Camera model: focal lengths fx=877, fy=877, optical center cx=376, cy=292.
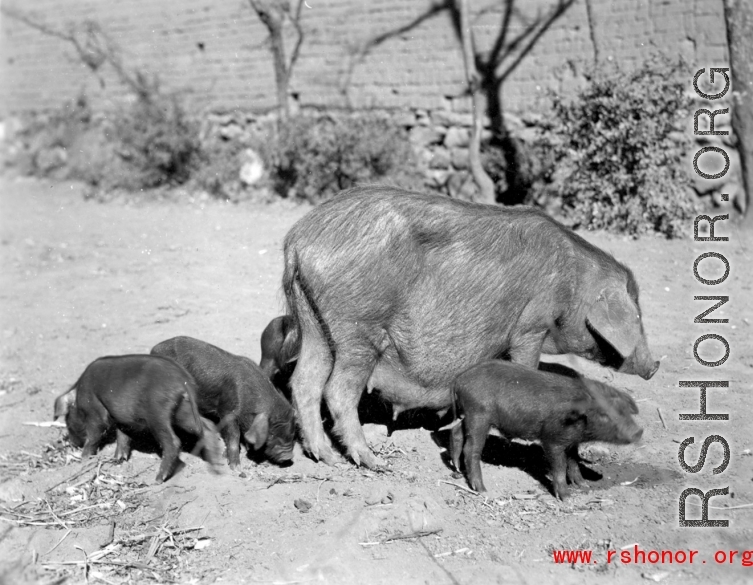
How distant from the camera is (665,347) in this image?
20.6ft

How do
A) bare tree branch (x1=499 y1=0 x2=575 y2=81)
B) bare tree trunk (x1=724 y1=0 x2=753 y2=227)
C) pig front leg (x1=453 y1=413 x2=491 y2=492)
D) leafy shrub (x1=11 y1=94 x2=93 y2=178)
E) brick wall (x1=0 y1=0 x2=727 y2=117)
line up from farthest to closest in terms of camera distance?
leafy shrub (x1=11 y1=94 x2=93 y2=178) → bare tree branch (x1=499 y1=0 x2=575 y2=81) → brick wall (x1=0 y1=0 x2=727 y2=117) → bare tree trunk (x1=724 y1=0 x2=753 y2=227) → pig front leg (x1=453 y1=413 x2=491 y2=492)

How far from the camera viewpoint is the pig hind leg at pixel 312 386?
4785 mm

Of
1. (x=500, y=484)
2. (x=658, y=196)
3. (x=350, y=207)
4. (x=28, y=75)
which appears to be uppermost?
(x=28, y=75)

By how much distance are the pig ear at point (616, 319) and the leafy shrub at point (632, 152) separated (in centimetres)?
472

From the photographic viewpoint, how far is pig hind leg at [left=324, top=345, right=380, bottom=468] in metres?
4.64

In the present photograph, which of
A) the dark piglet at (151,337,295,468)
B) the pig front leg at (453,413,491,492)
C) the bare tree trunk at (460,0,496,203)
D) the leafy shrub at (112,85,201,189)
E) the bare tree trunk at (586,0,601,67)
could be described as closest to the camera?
the pig front leg at (453,413,491,492)

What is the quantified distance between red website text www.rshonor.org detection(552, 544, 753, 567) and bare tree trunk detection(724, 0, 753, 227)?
6490 millimetres

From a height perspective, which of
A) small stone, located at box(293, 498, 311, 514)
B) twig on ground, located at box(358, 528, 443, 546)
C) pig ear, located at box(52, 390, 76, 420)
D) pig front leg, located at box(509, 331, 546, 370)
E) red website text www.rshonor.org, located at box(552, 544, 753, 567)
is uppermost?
pig front leg, located at box(509, 331, 546, 370)

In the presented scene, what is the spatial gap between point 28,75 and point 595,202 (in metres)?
13.2

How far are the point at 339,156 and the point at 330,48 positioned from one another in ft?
6.80

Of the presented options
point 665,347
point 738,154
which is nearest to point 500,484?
point 665,347

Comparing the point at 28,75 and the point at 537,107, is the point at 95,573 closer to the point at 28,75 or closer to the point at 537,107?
the point at 537,107

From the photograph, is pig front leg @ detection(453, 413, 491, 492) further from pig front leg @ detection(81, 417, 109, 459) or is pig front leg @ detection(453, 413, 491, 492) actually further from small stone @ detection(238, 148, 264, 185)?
small stone @ detection(238, 148, 264, 185)

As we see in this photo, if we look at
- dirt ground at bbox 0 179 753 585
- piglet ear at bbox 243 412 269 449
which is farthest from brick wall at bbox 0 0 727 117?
piglet ear at bbox 243 412 269 449
